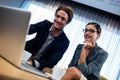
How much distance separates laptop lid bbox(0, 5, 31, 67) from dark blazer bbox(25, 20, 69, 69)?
86 centimetres

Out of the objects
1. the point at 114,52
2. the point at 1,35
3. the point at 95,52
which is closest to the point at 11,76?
the point at 1,35

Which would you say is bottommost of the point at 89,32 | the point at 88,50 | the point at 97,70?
the point at 97,70

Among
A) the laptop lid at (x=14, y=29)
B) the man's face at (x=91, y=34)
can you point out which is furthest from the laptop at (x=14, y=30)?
the man's face at (x=91, y=34)

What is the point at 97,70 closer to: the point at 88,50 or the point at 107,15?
the point at 88,50

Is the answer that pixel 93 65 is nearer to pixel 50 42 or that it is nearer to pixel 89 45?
pixel 89 45

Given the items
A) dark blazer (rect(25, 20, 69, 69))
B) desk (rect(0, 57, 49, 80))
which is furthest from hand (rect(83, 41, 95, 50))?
desk (rect(0, 57, 49, 80))

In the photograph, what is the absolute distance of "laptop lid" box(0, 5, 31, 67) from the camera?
138cm

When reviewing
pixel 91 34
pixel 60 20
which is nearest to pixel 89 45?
pixel 91 34

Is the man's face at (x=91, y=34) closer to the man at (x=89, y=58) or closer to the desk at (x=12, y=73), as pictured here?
the man at (x=89, y=58)

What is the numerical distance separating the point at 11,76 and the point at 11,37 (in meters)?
0.23

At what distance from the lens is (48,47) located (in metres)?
2.37

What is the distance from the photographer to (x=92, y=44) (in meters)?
2.39

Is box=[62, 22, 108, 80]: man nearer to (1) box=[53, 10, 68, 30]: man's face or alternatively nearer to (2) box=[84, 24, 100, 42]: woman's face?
(2) box=[84, 24, 100, 42]: woman's face

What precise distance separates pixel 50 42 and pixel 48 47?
0.05m
